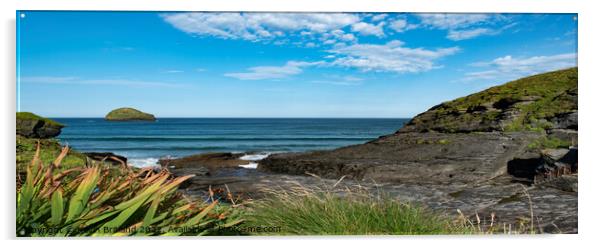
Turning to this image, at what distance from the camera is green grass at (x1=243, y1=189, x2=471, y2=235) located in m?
4.34

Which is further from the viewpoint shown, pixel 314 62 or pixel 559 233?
pixel 314 62

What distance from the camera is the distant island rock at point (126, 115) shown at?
17.6 ft

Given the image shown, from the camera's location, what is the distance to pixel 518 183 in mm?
5648

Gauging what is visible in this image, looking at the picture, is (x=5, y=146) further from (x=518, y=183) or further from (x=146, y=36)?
(x=518, y=183)

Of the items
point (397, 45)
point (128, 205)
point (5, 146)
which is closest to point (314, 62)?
point (397, 45)

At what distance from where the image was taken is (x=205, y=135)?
25.9 feet

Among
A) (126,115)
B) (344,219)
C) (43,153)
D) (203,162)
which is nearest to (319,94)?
(344,219)

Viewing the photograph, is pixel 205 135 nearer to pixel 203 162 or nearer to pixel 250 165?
pixel 203 162

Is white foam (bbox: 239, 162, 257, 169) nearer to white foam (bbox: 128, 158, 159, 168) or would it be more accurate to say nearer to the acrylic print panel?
the acrylic print panel

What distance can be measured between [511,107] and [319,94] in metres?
2.69

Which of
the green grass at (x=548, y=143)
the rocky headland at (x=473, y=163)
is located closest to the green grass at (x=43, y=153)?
the rocky headland at (x=473, y=163)

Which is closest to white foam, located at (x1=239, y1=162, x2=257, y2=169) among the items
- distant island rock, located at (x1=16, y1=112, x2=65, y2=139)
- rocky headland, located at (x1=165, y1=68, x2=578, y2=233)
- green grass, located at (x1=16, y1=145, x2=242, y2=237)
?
rocky headland, located at (x1=165, y1=68, x2=578, y2=233)

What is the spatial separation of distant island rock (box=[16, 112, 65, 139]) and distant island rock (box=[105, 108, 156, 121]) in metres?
0.51

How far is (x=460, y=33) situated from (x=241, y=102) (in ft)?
7.50
